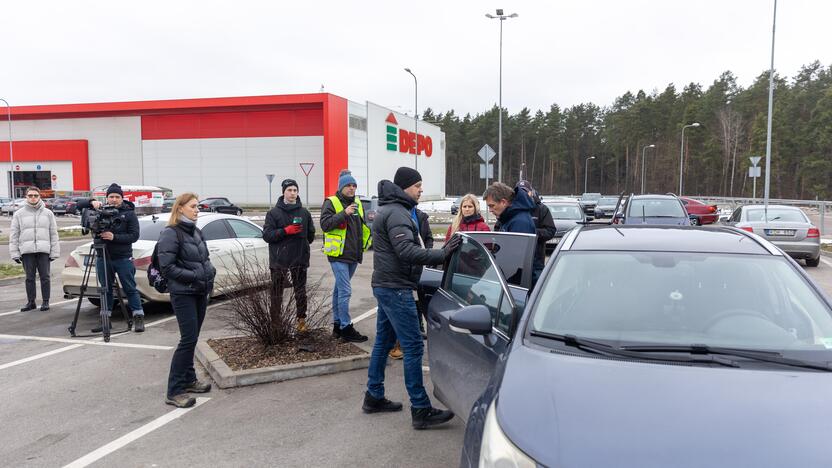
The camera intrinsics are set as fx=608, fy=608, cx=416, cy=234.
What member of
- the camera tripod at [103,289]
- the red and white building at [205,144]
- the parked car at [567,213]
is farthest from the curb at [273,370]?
the red and white building at [205,144]

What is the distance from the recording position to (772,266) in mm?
3336

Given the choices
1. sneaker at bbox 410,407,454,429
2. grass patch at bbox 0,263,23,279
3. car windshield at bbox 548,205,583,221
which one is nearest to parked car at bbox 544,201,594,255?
car windshield at bbox 548,205,583,221

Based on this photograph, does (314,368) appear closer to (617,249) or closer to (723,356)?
(617,249)

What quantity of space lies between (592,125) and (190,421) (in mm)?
108863

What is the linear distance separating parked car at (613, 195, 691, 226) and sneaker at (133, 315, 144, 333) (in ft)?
37.4

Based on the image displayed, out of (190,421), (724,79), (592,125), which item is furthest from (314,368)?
(592,125)

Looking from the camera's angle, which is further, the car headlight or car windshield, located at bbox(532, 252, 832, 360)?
car windshield, located at bbox(532, 252, 832, 360)

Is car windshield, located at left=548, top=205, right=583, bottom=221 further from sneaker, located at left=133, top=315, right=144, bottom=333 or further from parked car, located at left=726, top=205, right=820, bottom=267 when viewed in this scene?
sneaker, located at left=133, top=315, right=144, bottom=333

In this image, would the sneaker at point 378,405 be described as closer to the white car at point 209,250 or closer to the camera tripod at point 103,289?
the white car at point 209,250

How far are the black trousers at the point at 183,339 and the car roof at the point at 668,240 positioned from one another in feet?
10.3

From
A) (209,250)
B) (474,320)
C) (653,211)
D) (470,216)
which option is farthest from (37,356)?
(653,211)

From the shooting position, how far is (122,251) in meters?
7.65

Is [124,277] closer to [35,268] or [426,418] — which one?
[35,268]

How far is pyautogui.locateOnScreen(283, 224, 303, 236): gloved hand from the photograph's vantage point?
6824 mm
